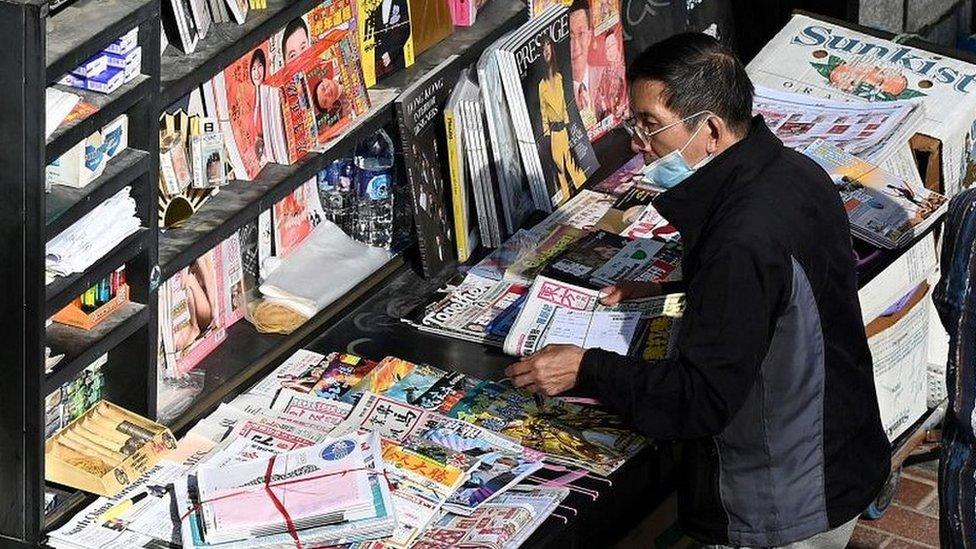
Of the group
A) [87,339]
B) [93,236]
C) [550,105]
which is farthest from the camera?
[550,105]

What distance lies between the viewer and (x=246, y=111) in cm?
452

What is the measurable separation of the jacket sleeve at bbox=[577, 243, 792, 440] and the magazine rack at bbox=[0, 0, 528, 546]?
1079mm

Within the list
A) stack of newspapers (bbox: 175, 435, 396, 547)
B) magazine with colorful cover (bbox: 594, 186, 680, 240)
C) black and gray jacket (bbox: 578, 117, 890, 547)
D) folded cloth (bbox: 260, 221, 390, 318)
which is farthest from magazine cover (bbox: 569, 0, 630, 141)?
stack of newspapers (bbox: 175, 435, 396, 547)

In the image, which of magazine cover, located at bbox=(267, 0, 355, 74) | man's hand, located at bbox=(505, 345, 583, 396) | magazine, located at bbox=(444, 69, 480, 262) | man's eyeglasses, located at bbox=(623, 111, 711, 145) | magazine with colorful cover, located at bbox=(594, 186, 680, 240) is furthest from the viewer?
magazine with colorful cover, located at bbox=(594, 186, 680, 240)

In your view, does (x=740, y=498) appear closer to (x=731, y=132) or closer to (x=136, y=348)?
(x=731, y=132)

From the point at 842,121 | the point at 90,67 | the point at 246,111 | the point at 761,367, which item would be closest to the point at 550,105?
the point at 842,121

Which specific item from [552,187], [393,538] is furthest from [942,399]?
[393,538]

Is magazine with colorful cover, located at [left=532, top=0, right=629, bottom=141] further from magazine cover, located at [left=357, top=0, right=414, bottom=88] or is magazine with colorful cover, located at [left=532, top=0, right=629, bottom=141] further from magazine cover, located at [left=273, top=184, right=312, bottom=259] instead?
magazine cover, located at [left=273, top=184, right=312, bottom=259]

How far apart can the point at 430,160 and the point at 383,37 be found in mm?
367

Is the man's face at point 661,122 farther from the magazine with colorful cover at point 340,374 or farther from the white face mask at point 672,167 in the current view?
the magazine with colorful cover at point 340,374

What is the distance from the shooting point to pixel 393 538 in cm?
386

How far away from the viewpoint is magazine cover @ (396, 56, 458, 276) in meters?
4.96

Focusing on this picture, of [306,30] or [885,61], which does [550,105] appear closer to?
[306,30]

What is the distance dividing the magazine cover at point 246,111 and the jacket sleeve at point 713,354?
3.89 ft
